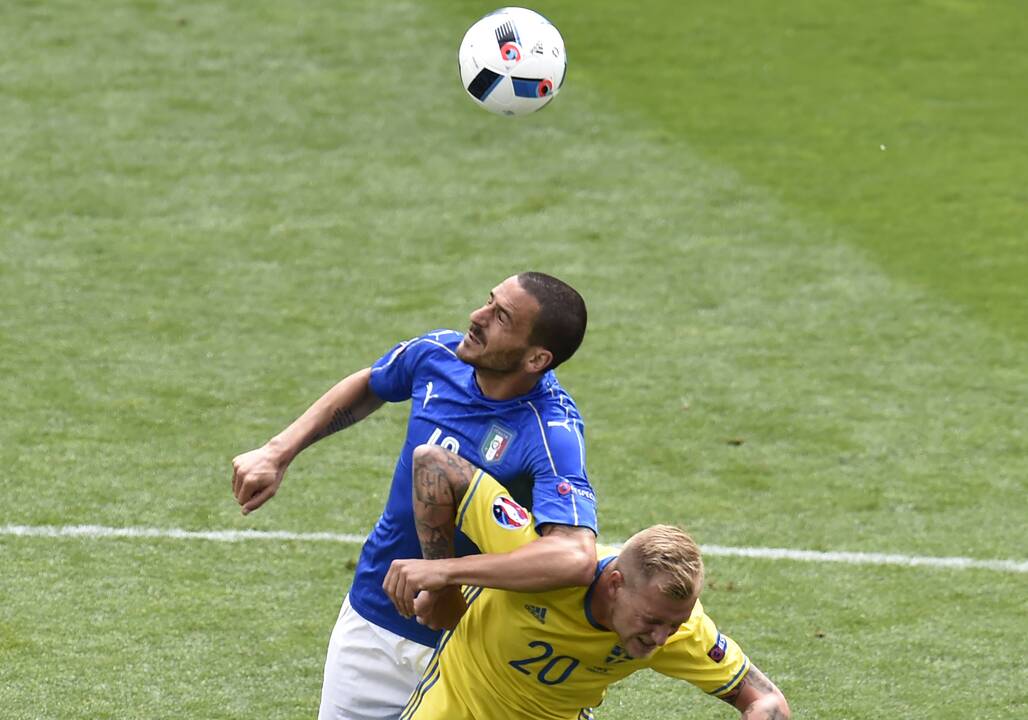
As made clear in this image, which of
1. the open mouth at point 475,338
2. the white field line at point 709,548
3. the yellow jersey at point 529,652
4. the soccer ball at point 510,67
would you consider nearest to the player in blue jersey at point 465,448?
the open mouth at point 475,338

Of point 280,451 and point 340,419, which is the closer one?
point 280,451

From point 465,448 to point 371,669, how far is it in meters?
0.94

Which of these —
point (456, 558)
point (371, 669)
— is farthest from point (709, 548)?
point (456, 558)

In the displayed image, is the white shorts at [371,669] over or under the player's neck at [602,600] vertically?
under

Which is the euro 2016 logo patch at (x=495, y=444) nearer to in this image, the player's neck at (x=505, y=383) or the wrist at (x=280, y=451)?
the player's neck at (x=505, y=383)

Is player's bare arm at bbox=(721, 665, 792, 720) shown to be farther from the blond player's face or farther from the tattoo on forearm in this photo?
the tattoo on forearm

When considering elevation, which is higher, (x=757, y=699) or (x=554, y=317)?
(x=554, y=317)

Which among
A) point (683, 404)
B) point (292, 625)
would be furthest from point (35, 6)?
point (292, 625)

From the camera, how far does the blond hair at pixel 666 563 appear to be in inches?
183

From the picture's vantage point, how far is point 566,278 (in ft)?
38.6

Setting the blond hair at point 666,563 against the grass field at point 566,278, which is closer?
the blond hair at point 666,563

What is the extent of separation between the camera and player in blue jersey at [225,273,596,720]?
5043 millimetres

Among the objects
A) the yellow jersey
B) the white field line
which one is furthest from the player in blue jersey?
the white field line

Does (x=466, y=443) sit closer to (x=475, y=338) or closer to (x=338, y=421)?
(x=475, y=338)
